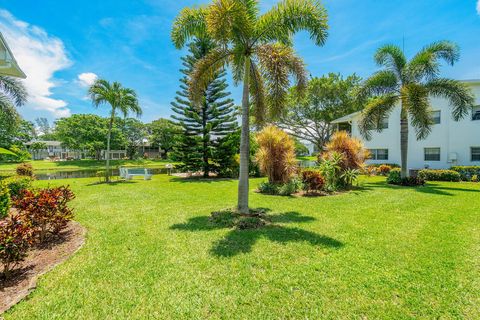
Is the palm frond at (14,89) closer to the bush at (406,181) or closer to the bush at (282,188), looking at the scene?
the bush at (282,188)

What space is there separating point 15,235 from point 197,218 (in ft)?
12.6

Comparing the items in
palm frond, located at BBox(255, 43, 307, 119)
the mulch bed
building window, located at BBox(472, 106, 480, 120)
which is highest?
building window, located at BBox(472, 106, 480, 120)

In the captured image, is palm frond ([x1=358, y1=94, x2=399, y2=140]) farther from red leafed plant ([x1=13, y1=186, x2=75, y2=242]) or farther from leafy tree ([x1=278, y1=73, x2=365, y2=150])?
red leafed plant ([x1=13, y1=186, x2=75, y2=242])

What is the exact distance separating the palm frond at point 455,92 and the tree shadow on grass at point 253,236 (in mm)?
11294

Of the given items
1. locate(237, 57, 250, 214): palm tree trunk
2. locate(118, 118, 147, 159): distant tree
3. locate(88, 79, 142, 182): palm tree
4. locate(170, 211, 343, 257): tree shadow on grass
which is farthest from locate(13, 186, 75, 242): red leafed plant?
locate(118, 118, 147, 159): distant tree

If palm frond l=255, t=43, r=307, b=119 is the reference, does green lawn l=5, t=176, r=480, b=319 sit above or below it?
below

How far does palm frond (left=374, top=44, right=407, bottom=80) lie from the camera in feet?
42.6

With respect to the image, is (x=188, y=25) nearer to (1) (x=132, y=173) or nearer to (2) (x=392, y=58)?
(2) (x=392, y=58)

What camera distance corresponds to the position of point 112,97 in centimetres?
1554

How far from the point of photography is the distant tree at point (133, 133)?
54.0 metres

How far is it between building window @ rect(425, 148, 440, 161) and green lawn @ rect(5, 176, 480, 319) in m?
13.3

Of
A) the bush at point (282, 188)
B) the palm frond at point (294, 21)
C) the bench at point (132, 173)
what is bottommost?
the bush at point (282, 188)

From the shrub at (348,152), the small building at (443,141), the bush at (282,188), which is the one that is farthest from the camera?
the small building at (443,141)

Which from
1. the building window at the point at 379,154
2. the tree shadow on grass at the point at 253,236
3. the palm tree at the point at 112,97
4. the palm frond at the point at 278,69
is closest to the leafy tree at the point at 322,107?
the building window at the point at 379,154
